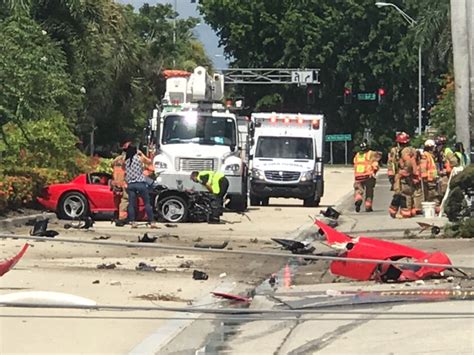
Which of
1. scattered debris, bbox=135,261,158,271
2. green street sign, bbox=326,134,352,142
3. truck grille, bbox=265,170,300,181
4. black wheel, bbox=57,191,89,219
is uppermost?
green street sign, bbox=326,134,352,142

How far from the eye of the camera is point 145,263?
47.4 ft

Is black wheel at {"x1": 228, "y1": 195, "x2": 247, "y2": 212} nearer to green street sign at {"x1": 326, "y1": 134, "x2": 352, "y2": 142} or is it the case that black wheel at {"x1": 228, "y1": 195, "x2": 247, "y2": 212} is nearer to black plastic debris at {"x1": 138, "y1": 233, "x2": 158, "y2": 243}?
black plastic debris at {"x1": 138, "y1": 233, "x2": 158, "y2": 243}

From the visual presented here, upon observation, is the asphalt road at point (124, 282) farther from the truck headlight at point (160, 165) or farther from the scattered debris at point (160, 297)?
the truck headlight at point (160, 165)

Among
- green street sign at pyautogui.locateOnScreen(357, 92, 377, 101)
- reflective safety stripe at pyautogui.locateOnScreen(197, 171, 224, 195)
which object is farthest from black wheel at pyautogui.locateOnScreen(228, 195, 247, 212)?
green street sign at pyautogui.locateOnScreen(357, 92, 377, 101)

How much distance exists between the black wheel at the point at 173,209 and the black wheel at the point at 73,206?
1.62 metres

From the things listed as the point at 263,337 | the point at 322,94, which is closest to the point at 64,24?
the point at 263,337

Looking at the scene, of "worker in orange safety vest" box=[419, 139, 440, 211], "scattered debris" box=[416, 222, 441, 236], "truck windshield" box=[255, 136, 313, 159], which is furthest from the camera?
"truck windshield" box=[255, 136, 313, 159]

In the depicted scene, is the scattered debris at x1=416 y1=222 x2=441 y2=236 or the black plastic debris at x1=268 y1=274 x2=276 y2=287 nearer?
the black plastic debris at x1=268 y1=274 x2=276 y2=287

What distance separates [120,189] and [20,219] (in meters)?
2.18

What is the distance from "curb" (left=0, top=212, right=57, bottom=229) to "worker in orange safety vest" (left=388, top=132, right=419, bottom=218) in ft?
25.0

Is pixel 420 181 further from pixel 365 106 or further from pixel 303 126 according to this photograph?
pixel 365 106

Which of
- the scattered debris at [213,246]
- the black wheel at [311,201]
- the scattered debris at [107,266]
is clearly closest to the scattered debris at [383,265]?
the scattered debris at [107,266]

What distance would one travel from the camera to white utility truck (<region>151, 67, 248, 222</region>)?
25750 mm

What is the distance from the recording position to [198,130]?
86.7 ft
